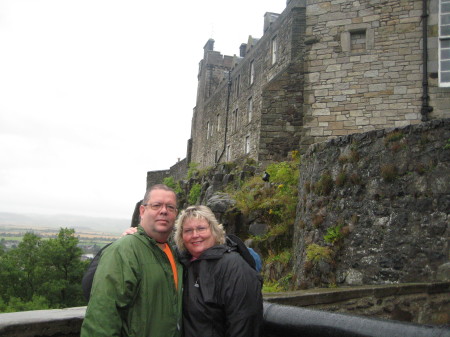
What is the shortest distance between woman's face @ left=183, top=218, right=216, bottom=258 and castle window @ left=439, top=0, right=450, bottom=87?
10583 mm

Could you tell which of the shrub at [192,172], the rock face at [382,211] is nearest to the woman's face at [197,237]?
the rock face at [382,211]

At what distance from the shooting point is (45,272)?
3155 cm

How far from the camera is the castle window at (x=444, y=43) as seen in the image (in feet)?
37.1

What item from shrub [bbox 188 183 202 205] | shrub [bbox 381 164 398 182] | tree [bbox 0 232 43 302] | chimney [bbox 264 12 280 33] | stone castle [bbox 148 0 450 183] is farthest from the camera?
tree [bbox 0 232 43 302]

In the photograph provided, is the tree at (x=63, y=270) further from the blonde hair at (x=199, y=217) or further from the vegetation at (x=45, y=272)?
the blonde hair at (x=199, y=217)

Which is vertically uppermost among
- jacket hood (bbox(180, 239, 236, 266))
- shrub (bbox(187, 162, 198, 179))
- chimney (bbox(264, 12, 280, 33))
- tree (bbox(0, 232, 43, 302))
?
chimney (bbox(264, 12, 280, 33))

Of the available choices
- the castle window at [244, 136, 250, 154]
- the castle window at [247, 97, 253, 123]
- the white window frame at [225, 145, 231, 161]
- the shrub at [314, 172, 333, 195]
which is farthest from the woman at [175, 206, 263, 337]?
the white window frame at [225, 145, 231, 161]

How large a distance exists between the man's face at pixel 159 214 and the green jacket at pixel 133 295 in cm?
13

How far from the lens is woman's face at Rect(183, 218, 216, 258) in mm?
2973

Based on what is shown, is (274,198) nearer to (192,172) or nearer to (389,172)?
(389,172)

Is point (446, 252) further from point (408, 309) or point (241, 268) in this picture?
point (241, 268)

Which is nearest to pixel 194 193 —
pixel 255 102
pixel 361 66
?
pixel 255 102

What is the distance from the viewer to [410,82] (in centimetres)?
1187

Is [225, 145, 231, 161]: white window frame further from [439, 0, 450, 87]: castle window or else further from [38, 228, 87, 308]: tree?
[439, 0, 450, 87]: castle window
